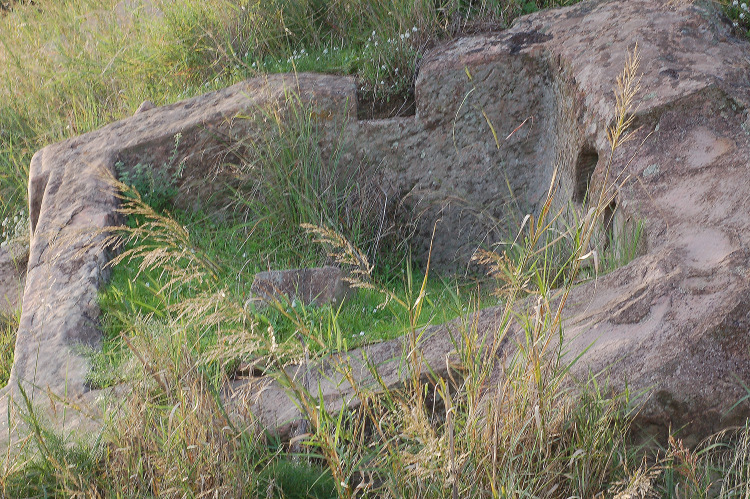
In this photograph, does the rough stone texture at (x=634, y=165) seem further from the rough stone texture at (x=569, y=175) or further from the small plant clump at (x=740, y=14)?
the small plant clump at (x=740, y=14)

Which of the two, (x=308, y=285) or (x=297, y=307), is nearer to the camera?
(x=297, y=307)

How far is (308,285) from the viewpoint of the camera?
323 cm

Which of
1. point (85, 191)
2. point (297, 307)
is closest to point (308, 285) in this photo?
point (297, 307)

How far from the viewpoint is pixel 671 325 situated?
7.05ft

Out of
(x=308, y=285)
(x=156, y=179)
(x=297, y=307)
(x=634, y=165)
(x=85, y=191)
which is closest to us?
(x=634, y=165)

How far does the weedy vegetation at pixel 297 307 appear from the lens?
185cm

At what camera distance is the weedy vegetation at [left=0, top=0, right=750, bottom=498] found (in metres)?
1.85

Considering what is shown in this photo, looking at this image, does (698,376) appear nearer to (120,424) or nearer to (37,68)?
(120,424)

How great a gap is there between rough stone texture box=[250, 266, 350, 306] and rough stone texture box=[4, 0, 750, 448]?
60 cm

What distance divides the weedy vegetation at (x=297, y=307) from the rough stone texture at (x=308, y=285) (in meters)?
0.07

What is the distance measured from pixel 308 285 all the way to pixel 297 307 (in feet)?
0.48

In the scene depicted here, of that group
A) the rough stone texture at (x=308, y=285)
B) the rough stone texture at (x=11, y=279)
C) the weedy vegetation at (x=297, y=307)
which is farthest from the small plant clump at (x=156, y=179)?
the rough stone texture at (x=308, y=285)

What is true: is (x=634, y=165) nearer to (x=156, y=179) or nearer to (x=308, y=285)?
(x=308, y=285)

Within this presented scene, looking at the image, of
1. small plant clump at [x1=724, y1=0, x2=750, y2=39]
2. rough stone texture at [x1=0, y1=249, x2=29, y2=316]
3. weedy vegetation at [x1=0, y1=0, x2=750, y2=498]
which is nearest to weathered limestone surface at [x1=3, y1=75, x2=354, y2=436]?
weedy vegetation at [x1=0, y1=0, x2=750, y2=498]
